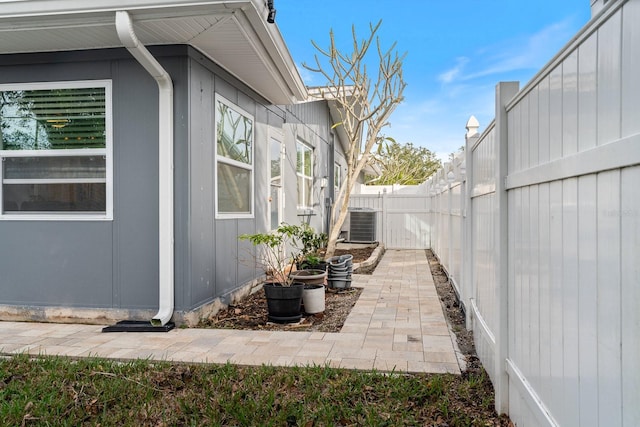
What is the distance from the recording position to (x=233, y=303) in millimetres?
5324

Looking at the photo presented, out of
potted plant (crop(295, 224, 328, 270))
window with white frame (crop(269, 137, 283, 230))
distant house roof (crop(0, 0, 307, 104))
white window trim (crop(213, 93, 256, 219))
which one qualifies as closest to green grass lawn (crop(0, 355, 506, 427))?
white window trim (crop(213, 93, 256, 219))

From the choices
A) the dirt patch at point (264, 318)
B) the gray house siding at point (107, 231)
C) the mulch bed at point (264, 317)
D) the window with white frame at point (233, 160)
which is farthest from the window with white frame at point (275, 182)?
the gray house siding at point (107, 231)

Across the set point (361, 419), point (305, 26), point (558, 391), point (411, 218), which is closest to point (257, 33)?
point (361, 419)

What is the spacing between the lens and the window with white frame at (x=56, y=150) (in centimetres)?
447

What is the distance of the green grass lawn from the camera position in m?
2.56

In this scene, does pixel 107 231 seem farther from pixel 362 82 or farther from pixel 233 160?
pixel 362 82

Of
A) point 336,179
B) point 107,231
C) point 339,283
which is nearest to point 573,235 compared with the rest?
point 107,231

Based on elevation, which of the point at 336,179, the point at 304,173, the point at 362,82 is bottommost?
the point at 304,173

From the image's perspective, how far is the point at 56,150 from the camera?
4.52 meters

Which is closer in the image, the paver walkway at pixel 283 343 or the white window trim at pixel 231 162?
the paver walkway at pixel 283 343

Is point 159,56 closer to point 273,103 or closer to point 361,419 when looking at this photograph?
point 273,103

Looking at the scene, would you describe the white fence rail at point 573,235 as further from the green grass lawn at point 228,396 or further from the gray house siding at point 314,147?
the gray house siding at point 314,147

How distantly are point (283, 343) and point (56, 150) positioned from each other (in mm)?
2858

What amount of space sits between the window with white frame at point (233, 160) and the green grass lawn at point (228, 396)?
7.23 ft
